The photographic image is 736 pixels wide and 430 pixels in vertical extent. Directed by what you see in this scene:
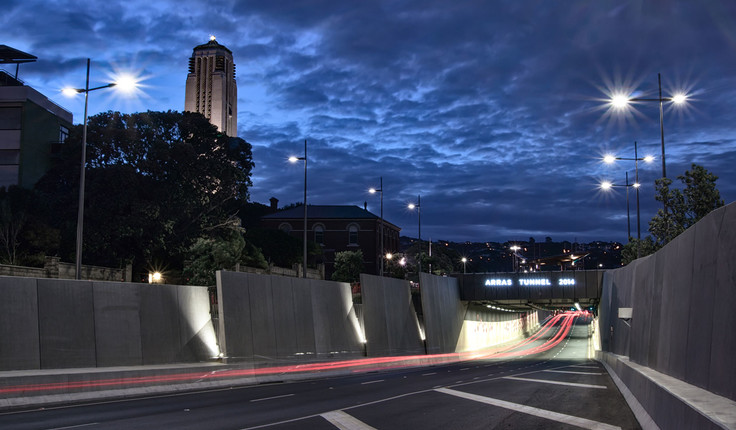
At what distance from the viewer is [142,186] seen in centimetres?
4850

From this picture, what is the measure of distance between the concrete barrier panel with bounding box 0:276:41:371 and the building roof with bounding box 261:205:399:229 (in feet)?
299

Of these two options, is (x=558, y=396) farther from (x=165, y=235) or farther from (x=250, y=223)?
(x=250, y=223)

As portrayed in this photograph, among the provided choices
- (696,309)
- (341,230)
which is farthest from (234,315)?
(341,230)

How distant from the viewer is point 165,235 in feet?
167

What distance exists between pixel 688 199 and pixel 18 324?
2619 cm

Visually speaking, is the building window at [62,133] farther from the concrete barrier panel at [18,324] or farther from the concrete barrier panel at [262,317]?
the concrete barrier panel at [18,324]

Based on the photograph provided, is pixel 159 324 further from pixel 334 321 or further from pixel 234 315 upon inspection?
pixel 334 321

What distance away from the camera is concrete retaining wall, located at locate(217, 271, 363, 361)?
25.7 meters

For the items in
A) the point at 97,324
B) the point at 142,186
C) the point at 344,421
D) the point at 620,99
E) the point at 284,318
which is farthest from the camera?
the point at 142,186

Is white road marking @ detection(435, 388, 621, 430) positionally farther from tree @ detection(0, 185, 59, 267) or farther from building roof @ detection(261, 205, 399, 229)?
building roof @ detection(261, 205, 399, 229)

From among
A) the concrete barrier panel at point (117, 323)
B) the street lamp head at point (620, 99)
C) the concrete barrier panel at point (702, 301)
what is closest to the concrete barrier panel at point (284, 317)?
the concrete barrier panel at point (117, 323)

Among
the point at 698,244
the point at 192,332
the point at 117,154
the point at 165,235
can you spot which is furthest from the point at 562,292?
the point at 698,244

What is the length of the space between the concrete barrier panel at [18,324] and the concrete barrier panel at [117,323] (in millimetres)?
2188

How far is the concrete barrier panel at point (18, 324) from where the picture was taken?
1795 cm
